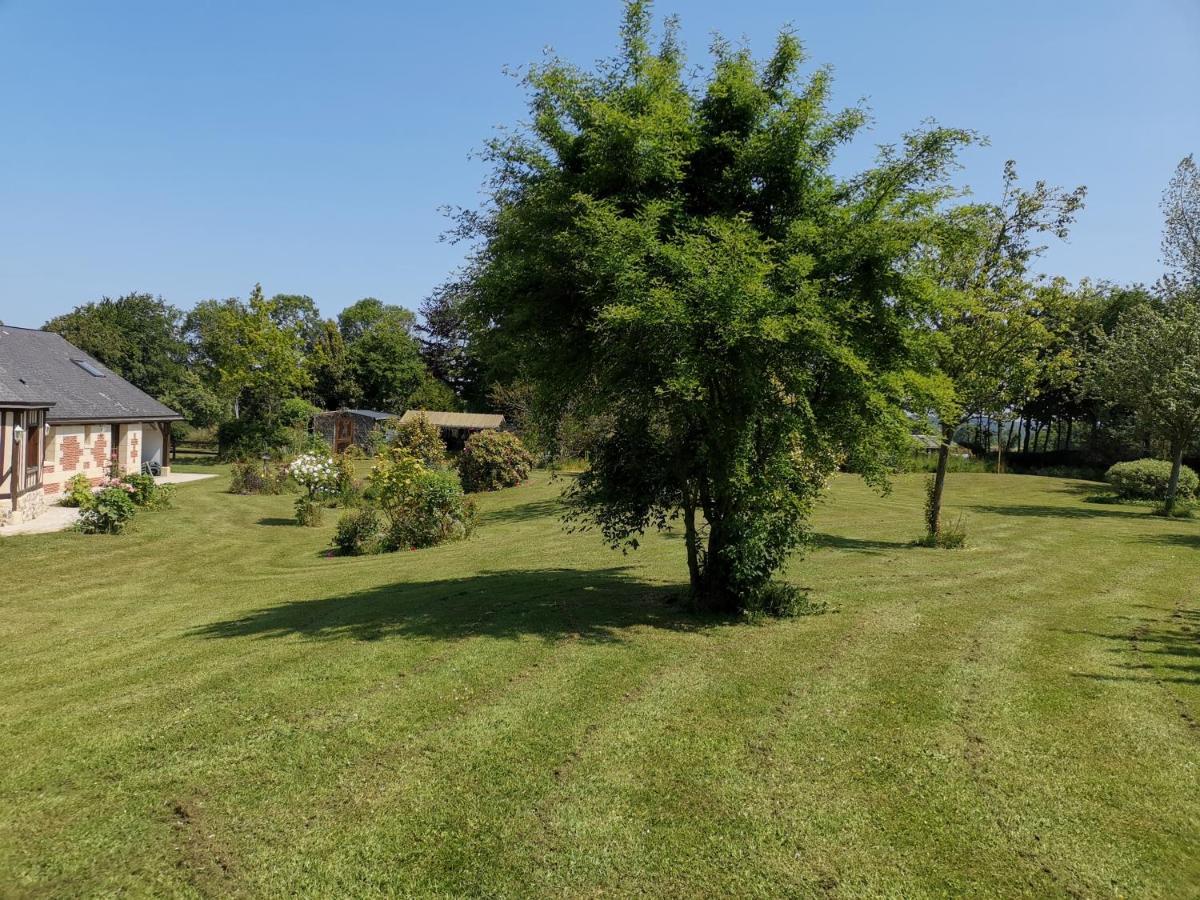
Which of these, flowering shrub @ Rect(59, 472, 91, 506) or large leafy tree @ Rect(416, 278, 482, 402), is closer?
flowering shrub @ Rect(59, 472, 91, 506)

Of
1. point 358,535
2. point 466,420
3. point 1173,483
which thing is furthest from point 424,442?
point 1173,483

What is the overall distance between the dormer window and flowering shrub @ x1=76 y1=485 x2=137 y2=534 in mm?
15832

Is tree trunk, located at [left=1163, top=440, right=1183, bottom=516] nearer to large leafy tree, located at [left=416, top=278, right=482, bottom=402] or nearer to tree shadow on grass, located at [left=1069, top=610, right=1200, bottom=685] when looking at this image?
tree shadow on grass, located at [left=1069, top=610, right=1200, bottom=685]

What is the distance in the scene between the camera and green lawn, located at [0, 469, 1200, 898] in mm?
4609

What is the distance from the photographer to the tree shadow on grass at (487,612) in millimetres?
9820

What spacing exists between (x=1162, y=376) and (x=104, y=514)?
113 feet

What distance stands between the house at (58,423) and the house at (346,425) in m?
16.3

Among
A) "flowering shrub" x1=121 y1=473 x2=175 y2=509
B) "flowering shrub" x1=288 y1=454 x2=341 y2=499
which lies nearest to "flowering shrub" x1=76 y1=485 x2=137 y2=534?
"flowering shrub" x1=121 y1=473 x2=175 y2=509

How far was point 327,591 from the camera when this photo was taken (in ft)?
45.2

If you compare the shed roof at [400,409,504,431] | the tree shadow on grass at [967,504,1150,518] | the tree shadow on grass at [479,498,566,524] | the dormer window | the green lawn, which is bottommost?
the tree shadow on grass at [479,498,566,524]

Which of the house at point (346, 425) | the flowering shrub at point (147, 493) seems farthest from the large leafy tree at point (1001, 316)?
the house at point (346, 425)

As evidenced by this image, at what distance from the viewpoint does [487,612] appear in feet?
35.7

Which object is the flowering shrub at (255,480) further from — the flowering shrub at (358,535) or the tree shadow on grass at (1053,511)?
the tree shadow on grass at (1053,511)

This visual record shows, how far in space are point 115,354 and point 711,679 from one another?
7134 cm
